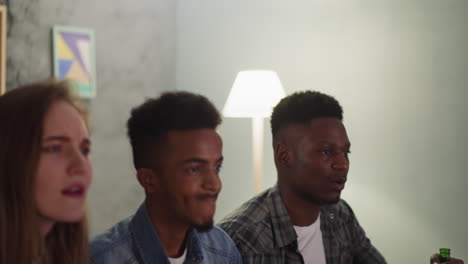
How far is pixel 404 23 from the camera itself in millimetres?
2992

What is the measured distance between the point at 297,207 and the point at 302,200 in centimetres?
3

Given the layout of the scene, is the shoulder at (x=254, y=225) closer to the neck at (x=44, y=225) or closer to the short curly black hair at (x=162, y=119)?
the short curly black hair at (x=162, y=119)

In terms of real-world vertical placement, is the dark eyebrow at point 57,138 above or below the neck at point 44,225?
above

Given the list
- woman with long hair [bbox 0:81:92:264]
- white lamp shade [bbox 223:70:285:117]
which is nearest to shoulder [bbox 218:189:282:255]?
woman with long hair [bbox 0:81:92:264]

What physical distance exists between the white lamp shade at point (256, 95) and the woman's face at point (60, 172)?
2083 mm

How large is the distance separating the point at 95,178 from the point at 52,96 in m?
2.70

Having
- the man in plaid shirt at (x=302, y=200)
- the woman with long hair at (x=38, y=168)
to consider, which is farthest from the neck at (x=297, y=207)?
the woman with long hair at (x=38, y=168)

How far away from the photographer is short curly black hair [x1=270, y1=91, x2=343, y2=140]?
192cm

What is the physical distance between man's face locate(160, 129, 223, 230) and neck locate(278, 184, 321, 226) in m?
0.55

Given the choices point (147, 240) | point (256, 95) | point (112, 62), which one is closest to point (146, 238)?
point (147, 240)

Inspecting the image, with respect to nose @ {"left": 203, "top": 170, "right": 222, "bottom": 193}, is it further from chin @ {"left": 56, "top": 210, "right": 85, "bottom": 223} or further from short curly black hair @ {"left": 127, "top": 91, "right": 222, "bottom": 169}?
chin @ {"left": 56, "top": 210, "right": 85, "bottom": 223}

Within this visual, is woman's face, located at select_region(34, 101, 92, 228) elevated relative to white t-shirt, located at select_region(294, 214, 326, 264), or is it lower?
elevated

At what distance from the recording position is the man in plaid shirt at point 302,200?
1.80 metres

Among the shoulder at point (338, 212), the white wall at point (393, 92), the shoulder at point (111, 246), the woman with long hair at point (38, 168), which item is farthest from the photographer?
the white wall at point (393, 92)
